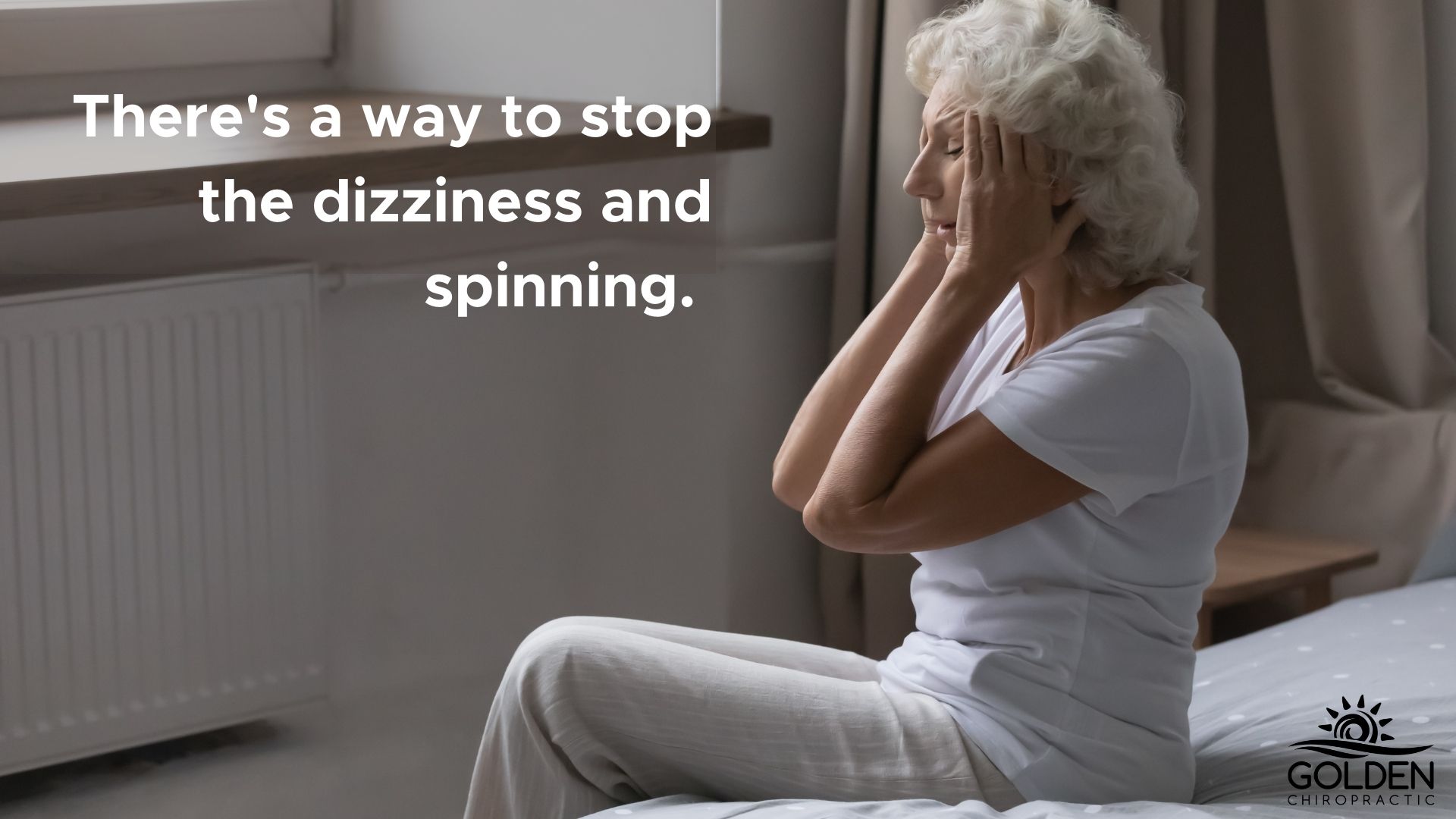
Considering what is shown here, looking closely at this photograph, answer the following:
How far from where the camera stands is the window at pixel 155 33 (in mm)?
2113

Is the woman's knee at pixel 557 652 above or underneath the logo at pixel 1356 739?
above

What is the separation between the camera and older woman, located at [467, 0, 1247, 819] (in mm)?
1216

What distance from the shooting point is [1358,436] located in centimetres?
240

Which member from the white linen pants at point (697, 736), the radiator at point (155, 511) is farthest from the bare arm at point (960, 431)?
the radiator at point (155, 511)

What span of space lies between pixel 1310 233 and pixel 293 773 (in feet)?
5.74

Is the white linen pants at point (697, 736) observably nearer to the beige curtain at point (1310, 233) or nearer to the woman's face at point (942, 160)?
the woman's face at point (942, 160)

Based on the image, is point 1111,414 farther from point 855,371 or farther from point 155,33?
point 155,33

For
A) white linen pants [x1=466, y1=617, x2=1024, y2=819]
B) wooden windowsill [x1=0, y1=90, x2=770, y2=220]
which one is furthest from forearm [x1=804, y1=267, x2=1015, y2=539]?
wooden windowsill [x1=0, y1=90, x2=770, y2=220]

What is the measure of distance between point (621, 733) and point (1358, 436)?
1579 mm

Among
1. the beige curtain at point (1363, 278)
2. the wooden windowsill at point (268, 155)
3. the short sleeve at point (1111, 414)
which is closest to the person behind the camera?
the short sleeve at point (1111, 414)

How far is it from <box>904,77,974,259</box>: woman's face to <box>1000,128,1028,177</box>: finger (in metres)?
0.05

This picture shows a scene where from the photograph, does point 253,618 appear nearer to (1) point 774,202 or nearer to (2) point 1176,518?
(1) point 774,202

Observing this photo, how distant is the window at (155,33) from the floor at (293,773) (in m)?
0.98

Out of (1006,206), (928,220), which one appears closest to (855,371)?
(928,220)
